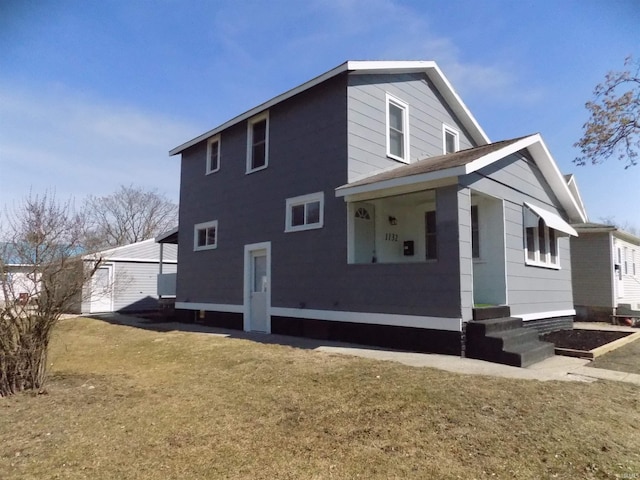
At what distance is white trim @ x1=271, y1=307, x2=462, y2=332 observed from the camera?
295 inches

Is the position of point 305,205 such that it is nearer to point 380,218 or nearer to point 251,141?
point 380,218

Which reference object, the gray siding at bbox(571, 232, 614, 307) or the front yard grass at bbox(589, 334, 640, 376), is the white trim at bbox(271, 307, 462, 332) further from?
the gray siding at bbox(571, 232, 614, 307)

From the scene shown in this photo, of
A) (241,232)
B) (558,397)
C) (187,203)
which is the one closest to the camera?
(558,397)

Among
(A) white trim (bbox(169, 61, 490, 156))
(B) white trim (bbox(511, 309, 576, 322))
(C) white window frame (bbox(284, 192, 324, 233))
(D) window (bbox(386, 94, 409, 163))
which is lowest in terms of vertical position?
(B) white trim (bbox(511, 309, 576, 322))

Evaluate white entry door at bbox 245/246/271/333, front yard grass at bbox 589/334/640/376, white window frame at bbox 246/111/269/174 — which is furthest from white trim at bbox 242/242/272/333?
front yard grass at bbox 589/334/640/376

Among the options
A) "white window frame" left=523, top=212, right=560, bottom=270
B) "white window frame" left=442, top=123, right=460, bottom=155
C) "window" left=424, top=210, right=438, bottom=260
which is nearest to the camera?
"white window frame" left=523, top=212, right=560, bottom=270

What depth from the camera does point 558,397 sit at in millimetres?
4738

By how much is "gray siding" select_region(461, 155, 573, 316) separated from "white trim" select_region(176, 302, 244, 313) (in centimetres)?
743

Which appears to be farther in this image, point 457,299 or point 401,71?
point 401,71

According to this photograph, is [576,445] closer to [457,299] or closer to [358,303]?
[457,299]

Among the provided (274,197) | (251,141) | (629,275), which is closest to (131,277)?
(251,141)

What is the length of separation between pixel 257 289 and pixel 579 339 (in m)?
8.24

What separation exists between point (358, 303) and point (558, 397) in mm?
4648

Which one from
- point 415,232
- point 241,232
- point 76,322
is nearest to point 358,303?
point 415,232
